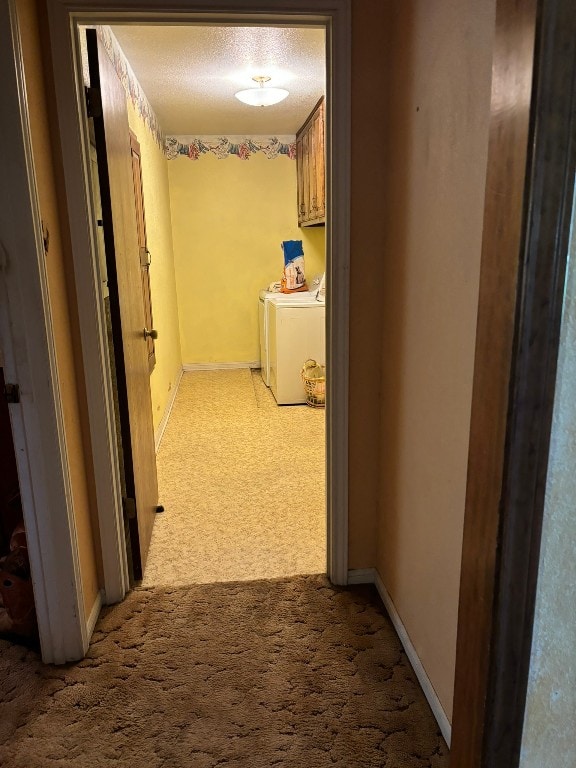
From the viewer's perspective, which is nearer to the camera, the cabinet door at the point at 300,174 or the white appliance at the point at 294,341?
the white appliance at the point at 294,341

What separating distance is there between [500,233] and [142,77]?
356cm

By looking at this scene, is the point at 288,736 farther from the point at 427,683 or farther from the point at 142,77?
the point at 142,77

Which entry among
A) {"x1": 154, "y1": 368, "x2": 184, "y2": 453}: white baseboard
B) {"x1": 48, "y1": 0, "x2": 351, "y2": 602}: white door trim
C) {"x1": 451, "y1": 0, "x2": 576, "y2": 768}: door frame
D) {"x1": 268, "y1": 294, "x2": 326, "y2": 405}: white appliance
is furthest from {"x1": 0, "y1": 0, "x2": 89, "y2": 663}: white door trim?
{"x1": 268, "y1": 294, "x2": 326, "y2": 405}: white appliance

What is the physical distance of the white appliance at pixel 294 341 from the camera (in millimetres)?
4504

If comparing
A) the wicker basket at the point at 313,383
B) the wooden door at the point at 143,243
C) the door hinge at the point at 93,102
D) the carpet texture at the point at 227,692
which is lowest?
the carpet texture at the point at 227,692

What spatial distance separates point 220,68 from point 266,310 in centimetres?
209

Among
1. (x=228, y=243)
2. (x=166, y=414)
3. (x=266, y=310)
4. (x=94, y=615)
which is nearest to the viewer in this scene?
(x=94, y=615)

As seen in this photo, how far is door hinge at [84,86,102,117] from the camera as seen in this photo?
1.85 meters

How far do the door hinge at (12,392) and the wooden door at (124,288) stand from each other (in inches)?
20.3

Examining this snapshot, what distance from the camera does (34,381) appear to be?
5.13 feet

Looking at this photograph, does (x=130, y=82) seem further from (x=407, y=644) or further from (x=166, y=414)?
(x=407, y=644)

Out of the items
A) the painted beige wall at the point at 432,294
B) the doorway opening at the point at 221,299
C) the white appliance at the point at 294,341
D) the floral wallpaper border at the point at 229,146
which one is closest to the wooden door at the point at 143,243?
the doorway opening at the point at 221,299

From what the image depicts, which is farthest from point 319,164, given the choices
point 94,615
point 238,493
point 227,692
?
point 227,692

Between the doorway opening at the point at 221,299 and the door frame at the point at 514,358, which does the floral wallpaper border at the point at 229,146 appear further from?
the door frame at the point at 514,358
